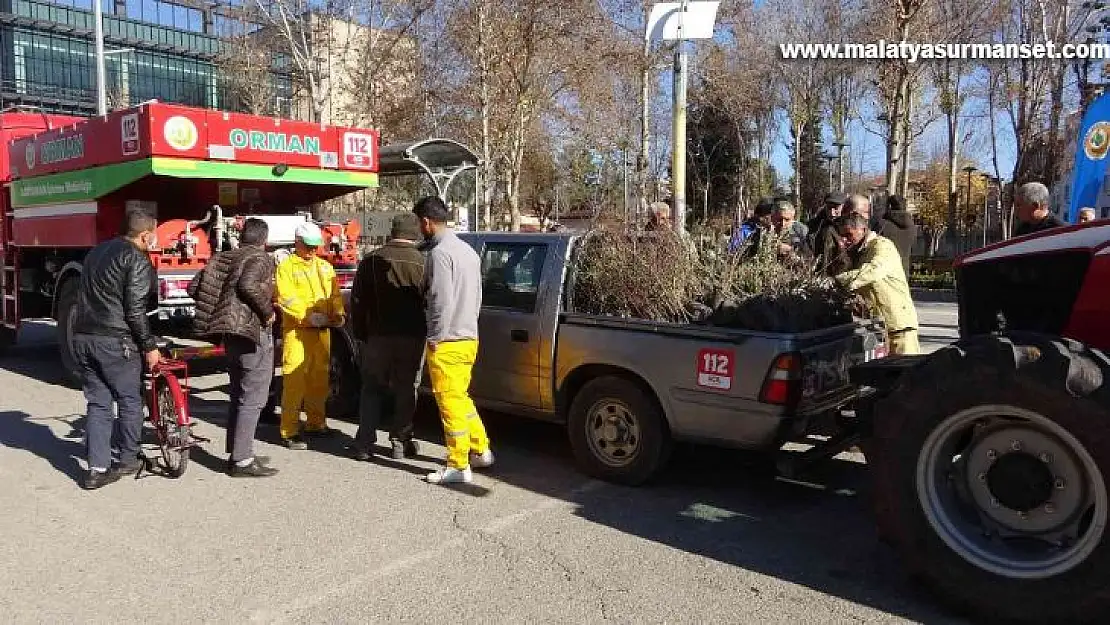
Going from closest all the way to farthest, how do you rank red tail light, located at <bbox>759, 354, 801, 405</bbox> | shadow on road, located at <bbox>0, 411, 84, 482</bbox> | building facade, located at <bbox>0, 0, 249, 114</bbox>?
red tail light, located at <bbox>759, 354, 801, 405</bbox>
shadow on road, located at <bbox>0, 411, 84, 482</bbox>
building facade, located at <bbox>0, 0, 249, 114</bbox>

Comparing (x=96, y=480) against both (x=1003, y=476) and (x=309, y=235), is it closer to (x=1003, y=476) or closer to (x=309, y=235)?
(x=309, y=235)

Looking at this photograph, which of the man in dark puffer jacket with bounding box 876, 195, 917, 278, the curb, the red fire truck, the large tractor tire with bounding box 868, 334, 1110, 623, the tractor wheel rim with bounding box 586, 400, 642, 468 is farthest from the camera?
the curb

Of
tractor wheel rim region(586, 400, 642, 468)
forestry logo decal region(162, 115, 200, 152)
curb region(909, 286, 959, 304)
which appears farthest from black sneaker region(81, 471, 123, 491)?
curb region(909, 286, 959, 304)

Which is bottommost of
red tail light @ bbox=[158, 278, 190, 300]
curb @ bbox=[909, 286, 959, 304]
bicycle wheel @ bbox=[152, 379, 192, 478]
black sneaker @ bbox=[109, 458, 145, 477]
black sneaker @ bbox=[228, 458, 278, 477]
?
black sneaker @ bbox=[228, 458, 278, 477]

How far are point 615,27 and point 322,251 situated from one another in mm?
13475

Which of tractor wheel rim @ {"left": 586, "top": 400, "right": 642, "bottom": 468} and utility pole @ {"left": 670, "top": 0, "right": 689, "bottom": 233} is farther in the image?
utility pole @ {"left": 670, "top": 0, "right": 689, "bottom": 233}

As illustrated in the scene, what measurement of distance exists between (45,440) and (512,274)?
13.1 feet

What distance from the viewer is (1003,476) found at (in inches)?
140

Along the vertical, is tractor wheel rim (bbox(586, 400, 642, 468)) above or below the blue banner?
below

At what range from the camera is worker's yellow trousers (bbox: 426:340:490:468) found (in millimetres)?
5445

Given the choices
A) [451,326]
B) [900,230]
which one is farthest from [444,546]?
[900,230]

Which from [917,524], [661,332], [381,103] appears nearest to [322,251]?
[661,332]

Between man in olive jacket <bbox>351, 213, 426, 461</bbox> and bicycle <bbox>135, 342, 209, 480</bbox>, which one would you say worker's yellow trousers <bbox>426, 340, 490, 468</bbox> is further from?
bicycle <bbox>135, 342, 209, 480</bbox>

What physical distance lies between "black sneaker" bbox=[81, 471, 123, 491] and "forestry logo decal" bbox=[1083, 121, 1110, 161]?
11.0 meters
